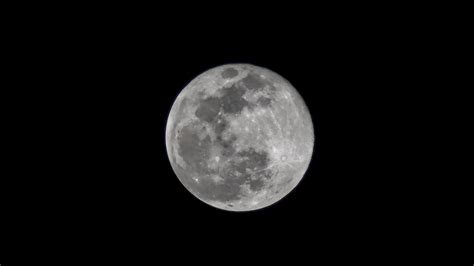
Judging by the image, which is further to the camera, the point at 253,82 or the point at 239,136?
the point at 253,82

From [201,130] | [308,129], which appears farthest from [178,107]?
[308,129]

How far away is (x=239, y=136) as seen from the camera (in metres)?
4.70

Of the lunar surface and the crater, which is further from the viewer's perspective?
the crater

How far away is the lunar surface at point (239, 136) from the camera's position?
4.73 m

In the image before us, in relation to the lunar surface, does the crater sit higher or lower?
higher

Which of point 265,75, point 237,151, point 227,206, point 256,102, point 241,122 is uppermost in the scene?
point 265,75

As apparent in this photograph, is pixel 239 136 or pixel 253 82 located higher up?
pixel 253 82

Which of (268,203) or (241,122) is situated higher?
(241,122)

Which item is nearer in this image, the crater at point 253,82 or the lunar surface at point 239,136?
the lunar surface at point 239,136

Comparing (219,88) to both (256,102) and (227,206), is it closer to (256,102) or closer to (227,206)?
(256,102)

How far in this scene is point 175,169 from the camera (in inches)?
217

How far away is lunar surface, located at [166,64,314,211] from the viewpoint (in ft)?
15.5

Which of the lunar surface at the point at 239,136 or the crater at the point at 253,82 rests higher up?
the crater at the point at 253,82

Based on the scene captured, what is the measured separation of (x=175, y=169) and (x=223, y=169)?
1012 mm
